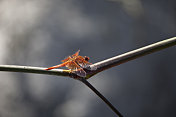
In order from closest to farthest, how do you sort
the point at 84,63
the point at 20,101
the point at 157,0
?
the point at 84,63
the point at 20,101
the point at 157,0

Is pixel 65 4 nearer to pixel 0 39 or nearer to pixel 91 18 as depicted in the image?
pixel 91 18

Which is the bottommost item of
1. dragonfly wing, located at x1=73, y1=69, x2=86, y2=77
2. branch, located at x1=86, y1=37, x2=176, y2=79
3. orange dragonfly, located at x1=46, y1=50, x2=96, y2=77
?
branch, located at x1=86, y1=37, x2=176, y2=79

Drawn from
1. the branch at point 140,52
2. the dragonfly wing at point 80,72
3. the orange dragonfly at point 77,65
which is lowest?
the branch at point 140,52

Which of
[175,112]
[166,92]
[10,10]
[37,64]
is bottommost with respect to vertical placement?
[175,112]

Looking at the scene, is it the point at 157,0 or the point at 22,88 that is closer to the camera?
the point at 22,88

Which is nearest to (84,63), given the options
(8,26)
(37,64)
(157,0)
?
(37,64)

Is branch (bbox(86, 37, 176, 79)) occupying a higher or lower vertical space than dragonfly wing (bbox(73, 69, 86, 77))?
lower

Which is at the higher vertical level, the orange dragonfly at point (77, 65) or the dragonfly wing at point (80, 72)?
the orange dragonfly at point (77, 65)

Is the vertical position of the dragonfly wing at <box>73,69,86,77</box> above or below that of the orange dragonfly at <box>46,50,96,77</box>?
below

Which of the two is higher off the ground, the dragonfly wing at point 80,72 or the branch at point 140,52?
the dragonfly wing at point 80,72

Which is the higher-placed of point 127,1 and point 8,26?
point 8,26

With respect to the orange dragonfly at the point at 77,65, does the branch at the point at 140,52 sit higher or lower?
lower
